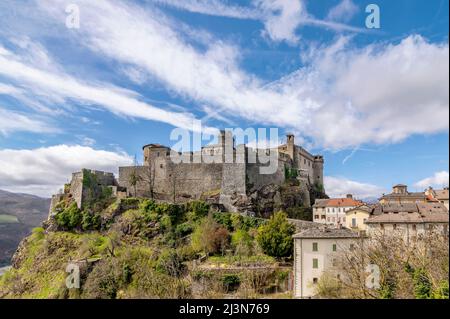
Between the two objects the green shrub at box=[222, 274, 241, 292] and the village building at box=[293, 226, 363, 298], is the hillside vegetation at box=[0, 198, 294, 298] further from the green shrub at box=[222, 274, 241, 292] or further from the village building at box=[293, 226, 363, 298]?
the village building at box=[293, 226, 363, 298]

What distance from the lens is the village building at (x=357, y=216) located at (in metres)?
34.5

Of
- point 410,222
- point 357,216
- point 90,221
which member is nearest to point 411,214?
point 410,222

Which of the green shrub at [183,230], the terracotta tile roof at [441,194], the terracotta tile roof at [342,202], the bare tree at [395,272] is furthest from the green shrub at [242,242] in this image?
the terracotta tile roof at [441,194]

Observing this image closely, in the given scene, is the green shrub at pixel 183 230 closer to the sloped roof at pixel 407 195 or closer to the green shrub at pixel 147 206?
the green shrub at pixel 147 206

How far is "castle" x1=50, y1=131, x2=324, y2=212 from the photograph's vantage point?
3809cm

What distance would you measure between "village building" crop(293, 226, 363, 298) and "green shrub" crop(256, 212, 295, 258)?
2255 millimetres

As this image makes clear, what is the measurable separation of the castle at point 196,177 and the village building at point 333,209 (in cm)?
491

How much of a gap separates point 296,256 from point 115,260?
1427 centimetres

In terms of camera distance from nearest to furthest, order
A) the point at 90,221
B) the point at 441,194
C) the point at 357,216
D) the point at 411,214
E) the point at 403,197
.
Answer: the point at 411,214, the point at 90,221, the point at 357,216, the point at 403,197, the point at 441,194

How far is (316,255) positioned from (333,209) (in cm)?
1544

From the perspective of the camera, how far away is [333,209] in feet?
129

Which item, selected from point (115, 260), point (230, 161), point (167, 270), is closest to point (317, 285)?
point (167, 270)

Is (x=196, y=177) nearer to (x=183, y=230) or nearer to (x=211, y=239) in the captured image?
(x=183, y=230)
